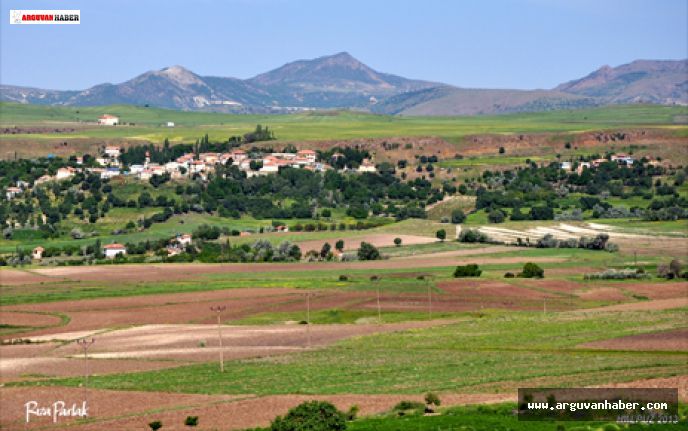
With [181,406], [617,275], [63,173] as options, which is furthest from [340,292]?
[63,173]

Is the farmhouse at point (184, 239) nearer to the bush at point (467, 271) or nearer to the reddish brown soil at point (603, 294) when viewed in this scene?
the bush at point (467, 271)

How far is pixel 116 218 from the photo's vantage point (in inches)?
6422

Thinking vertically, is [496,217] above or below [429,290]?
below

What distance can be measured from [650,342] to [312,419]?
28.6 m

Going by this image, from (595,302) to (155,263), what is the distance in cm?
5386

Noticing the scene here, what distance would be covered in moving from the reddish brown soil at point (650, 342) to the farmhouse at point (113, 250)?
7883cm

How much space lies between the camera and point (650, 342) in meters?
62.3

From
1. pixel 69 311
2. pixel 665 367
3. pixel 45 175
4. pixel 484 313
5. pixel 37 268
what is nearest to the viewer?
pixel 665 367

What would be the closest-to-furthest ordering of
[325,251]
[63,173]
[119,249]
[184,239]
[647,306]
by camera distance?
1. [647,306]
2. [325,251]
3. [119,249]
4. [184,239]
5. [63,173]

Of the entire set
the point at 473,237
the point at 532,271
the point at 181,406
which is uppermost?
the point at 181,406

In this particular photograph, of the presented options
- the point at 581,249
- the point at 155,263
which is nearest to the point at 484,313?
the point at 581,249

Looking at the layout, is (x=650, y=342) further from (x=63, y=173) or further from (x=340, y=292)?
(x=63, y=173)

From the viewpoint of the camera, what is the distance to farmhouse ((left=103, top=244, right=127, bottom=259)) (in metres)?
133

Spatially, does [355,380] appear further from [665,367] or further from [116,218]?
[116,218]
